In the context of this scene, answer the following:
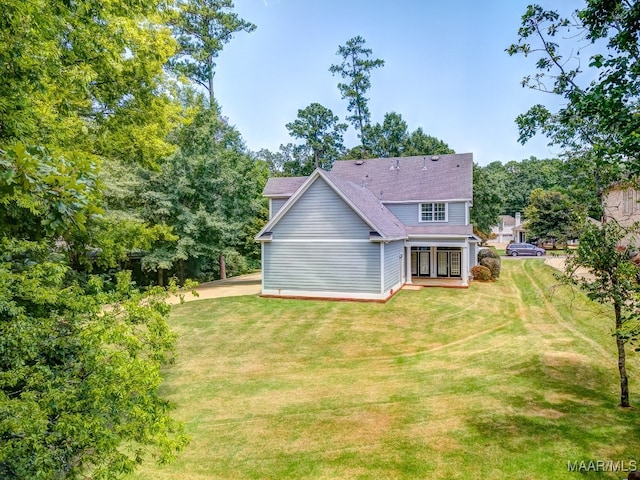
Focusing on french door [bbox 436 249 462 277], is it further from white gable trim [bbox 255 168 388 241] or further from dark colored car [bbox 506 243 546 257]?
dark colored car [bbox 506 243 546 257]

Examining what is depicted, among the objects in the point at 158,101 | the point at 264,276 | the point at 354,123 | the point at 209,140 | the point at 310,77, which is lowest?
the point at 264,276

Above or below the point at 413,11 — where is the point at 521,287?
below

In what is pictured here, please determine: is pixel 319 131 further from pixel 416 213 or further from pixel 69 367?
pixel 69 367

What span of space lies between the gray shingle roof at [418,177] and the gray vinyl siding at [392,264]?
469 centimetres

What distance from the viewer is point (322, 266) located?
18.4 meters

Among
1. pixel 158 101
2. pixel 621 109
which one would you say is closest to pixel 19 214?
pixel 158 101

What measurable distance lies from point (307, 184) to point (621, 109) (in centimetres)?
1438

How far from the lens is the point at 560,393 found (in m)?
8.44

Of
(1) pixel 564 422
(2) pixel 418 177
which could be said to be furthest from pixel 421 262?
(1) pixel 564 422

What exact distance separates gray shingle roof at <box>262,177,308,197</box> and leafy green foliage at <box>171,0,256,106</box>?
1238 cm

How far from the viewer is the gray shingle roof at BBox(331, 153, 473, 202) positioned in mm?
24109

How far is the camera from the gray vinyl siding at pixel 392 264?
18191 millimetres

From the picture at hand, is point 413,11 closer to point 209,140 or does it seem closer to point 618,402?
point 209,140

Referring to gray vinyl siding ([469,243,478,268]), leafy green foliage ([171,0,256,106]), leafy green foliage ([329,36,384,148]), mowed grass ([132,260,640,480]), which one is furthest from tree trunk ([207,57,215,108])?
gray vinyl siding ([469,243,478,268])
